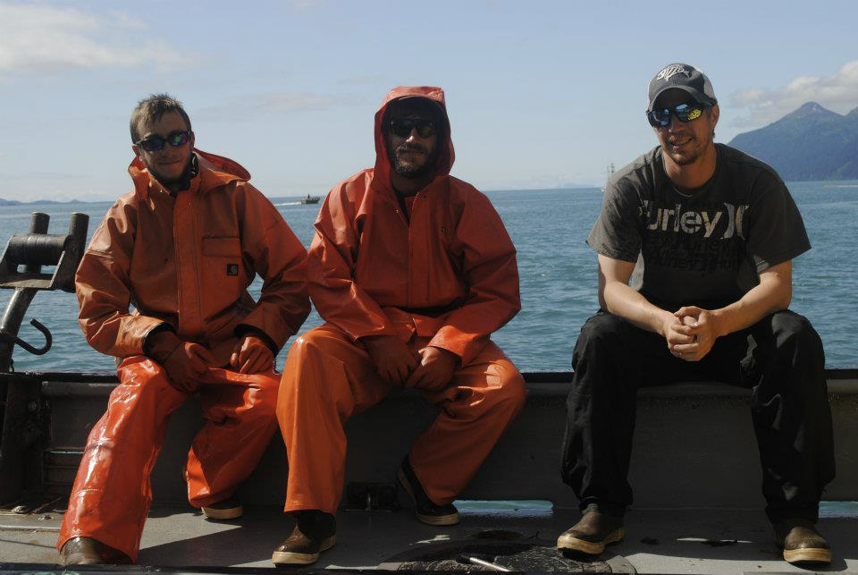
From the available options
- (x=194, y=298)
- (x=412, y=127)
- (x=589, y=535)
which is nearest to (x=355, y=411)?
(x=194, y=298)

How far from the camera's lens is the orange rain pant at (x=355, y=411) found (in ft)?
10.5

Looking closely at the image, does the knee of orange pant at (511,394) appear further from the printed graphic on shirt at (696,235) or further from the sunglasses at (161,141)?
the sunglasses at (161,141)

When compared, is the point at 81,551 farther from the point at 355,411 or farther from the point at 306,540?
the point at 355,411

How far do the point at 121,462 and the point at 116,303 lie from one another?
2.36ft

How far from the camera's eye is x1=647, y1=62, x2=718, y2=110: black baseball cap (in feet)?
11.1

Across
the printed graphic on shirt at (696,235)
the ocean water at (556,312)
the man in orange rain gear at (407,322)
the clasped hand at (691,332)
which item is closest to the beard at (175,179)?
the man in orange rain gear at (407,322)

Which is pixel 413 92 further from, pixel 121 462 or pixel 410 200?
pixel 121 462

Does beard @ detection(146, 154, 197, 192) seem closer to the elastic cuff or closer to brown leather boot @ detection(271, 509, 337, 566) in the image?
brown leather boot @ detection(271, 509, 337, 566)

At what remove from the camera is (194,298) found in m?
3.74

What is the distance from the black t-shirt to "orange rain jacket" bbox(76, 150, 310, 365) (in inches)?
49.9

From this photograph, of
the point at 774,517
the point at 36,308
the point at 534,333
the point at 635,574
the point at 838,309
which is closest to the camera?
the point at 635,574

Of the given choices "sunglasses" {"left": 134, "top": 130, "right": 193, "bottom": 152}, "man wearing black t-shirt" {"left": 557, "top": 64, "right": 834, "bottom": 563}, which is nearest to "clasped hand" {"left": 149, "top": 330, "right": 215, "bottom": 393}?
"sunglasses" {"left": 134, "top": 130, "right": 193, "bottom": 152}

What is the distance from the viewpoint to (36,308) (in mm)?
20000

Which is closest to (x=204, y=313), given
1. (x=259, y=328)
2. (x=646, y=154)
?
(x=259, y=328)
